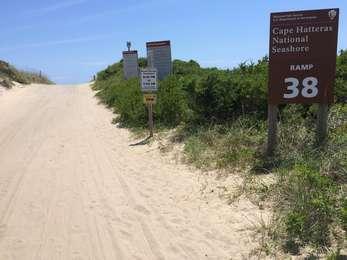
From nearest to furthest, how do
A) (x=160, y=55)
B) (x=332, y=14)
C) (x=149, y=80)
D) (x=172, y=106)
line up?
(x=332, y=14)
(x=149, y=80)
(x=172, y=106)
(x=160, y=55)

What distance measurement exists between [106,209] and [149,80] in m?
6.26

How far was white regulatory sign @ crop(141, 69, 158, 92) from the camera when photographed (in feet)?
42.2

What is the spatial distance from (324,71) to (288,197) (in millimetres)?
2696

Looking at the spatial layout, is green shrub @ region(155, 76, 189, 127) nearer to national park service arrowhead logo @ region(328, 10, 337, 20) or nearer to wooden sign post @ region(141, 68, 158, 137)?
wooden sign post @ region(141, 68, 158, 137)

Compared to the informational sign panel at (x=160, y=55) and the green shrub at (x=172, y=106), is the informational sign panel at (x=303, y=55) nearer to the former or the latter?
the green shrub at (x=172, y=106)

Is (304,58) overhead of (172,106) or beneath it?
overhead

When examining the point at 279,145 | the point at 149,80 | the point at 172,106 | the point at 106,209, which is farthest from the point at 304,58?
the point at 172,106

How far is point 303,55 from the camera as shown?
328 inches

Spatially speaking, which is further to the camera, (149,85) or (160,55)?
(160,55)

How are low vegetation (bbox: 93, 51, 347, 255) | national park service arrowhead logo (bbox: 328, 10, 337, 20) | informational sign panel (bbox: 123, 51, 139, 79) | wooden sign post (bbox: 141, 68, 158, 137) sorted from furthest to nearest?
informational sign panel (bbox: 123, 51, 139, 79)
wooden sign post (bbox: 141, 68, 158, 137)
national park service arrowhead logo (bbox: 328, 10, 337, 20)
low vegetation (bbox: 93, 51, 347, 255)

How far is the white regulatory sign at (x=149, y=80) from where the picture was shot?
12867 mm

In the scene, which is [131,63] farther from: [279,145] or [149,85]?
[279,145]

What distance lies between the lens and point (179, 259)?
532cm

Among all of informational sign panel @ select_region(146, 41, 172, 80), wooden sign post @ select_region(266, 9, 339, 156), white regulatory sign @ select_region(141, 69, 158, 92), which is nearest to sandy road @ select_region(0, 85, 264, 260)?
white regulatory sign @ select_region(141, 69, 158, 92)
